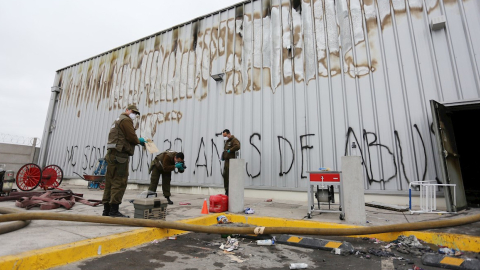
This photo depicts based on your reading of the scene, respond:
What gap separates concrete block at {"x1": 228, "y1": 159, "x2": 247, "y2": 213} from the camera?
459 cm

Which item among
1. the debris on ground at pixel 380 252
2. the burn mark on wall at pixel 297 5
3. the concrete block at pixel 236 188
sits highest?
the burn mark on wall at pixel 297 5

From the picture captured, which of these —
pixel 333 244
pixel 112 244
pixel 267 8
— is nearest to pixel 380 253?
pixel 333 244

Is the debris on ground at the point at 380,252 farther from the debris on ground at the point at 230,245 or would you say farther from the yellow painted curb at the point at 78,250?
the yellow painted curb at the point at 78,250

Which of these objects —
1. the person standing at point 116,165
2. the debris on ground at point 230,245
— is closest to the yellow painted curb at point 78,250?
the debris on ground at point 230,245

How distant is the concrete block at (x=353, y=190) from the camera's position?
3.63 metres

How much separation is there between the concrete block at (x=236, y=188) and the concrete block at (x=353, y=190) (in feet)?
6.07

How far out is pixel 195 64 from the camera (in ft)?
29.7

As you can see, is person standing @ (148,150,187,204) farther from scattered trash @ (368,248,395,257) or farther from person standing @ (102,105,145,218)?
scattered trash @ (368,248,395,257)

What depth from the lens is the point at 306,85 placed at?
6922mm

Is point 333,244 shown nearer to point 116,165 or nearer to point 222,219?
point 222,219

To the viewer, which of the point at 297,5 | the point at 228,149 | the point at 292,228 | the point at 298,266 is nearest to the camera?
the point at 298,266

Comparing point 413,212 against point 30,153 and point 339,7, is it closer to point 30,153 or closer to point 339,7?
point 339,7

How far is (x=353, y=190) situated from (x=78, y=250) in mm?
3648

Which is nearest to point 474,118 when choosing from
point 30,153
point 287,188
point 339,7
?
point 339,7
